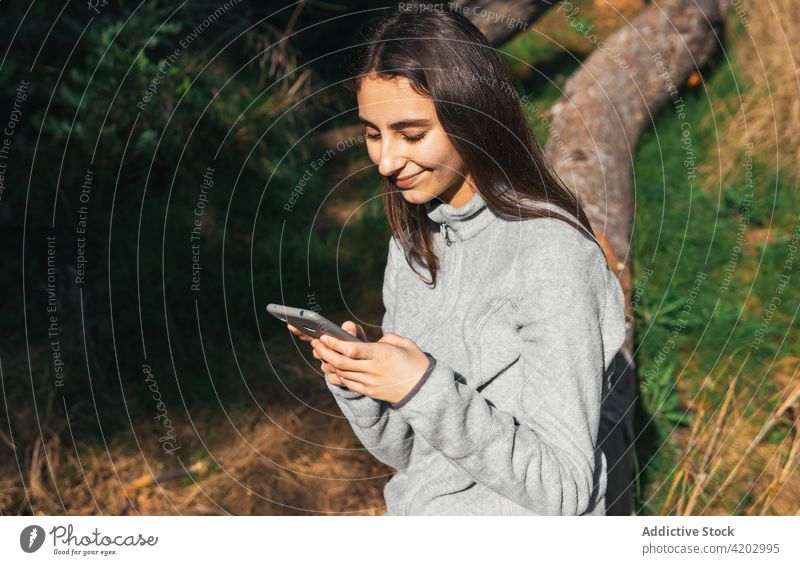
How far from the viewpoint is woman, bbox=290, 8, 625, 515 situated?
1627mm

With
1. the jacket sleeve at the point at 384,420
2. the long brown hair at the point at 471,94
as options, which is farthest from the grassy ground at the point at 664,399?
the long brown hair at the point at 471,94

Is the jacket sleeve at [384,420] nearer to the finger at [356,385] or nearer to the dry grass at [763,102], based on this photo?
the finger at [356,385]

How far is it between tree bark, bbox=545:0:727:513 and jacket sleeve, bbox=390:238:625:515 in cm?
99

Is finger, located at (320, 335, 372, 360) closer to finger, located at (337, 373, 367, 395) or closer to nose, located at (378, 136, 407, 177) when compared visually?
finger, located at (337, 373, 367, 395)

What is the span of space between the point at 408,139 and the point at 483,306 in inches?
16.3

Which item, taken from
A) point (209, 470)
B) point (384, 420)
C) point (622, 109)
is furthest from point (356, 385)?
point (622, 109)

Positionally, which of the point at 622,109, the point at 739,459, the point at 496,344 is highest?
the point at 622,109

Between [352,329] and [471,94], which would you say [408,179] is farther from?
[352,329]

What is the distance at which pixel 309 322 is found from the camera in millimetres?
1634

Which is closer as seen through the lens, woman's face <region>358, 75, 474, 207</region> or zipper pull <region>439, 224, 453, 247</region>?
woman's face <region>358, 75, 474, 207</region>

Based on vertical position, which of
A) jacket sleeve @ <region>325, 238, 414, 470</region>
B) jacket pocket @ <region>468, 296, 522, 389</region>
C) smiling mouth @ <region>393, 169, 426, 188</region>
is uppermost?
smiling mouth @ <region>393, 169, 426, 188</region>

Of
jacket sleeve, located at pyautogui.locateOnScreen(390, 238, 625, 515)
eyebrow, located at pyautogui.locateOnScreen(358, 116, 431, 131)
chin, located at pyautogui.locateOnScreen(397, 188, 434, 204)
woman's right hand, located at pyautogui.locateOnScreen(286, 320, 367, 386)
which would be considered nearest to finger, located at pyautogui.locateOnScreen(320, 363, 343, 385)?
woman's right hand, located at pyautogui.locateOnScreen(286, 320, 367, 386)

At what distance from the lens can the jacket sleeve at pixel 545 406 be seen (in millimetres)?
1606

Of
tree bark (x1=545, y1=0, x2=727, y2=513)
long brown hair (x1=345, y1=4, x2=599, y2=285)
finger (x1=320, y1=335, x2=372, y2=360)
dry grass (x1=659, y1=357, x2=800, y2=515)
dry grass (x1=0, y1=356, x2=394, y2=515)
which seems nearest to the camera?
finger (x1=320, y1=335, x2=372, y2=360)
